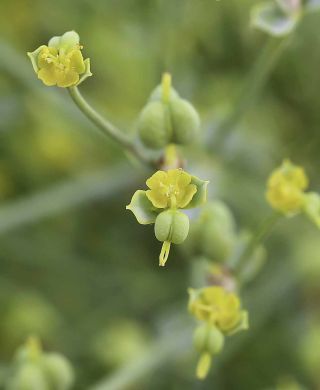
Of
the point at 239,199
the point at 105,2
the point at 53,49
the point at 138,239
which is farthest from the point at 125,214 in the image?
the point at 53,49

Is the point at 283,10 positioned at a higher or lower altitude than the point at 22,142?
lower

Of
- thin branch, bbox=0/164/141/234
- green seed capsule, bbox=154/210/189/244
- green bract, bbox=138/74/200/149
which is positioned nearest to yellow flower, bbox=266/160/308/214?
green bract, bbox=138/74/200/149

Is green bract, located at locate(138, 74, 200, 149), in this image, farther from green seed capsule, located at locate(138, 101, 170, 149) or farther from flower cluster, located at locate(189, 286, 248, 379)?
flower cluster, located at locate(189, 286, 248, 379)

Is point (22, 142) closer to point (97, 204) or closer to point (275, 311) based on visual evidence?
point (97, 204)

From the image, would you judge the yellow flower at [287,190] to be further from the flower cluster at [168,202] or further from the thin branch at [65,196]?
the thin branch at [65,196]

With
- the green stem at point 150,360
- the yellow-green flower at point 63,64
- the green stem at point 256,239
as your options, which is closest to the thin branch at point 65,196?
the green stem at point 150,360

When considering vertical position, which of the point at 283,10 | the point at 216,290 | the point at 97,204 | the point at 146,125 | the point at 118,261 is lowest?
the point at 216,290

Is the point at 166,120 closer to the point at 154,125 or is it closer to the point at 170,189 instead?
the point at 154,125

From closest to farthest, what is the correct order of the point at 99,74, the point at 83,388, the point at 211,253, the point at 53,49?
the point at 53,49 → the point at 211,253 → the point at 83,388 → the point at 99,74
